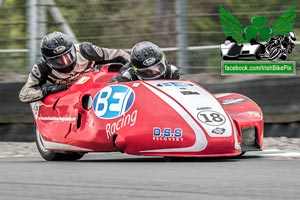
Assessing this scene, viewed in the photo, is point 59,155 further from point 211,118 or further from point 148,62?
point 211,118

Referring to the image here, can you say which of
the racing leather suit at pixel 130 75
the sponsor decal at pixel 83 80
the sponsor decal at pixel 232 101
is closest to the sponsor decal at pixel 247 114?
the sponsor decal at pixel 232 101

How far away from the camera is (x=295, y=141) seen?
11.1m

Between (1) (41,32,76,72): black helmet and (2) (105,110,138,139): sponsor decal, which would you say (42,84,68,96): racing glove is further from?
(2) (105,110,138,139): sponsor decal

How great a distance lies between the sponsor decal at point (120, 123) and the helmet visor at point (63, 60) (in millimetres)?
1412

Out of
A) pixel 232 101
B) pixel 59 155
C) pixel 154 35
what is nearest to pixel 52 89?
pixel 59 155

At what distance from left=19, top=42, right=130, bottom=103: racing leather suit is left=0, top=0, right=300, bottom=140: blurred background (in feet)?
5.74

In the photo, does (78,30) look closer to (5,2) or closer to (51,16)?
(51,16)

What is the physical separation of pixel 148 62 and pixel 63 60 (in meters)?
1.21

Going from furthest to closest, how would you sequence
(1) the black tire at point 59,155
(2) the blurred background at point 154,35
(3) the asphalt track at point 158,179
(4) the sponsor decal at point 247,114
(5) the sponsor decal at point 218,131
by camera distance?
(2) the blurred background at point 154,35, (1) the black tire at point 59,155, (4) the sponsor decal at point 247,114, (5) the sponsor decal at point 218,131, (3) the asphalt track at point 158,179

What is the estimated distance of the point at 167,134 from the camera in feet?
27.7

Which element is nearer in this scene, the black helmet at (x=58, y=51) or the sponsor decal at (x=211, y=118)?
the sponsor decal at (x=211, y=118)

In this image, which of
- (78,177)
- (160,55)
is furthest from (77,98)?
(78,177)

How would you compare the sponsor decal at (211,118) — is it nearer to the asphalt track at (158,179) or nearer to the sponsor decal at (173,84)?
the asphalt track at (158,179)

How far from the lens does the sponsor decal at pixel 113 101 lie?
8766 millimetres
